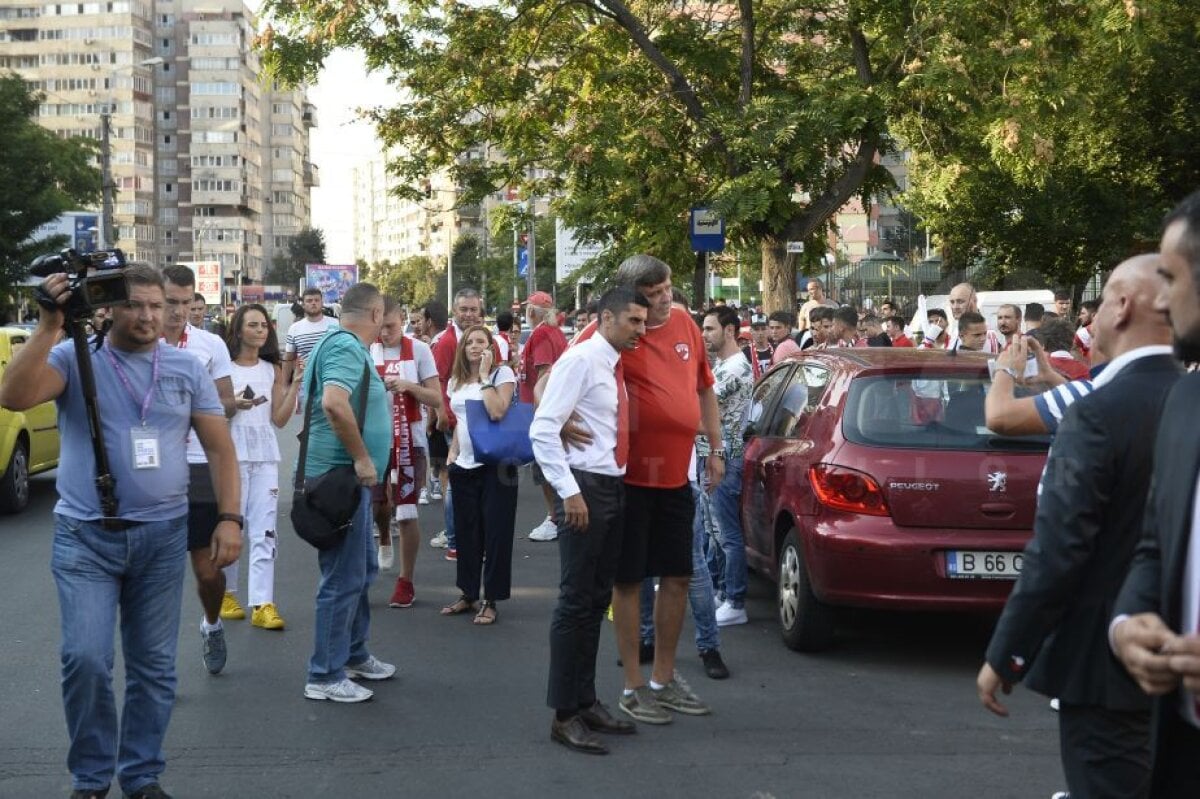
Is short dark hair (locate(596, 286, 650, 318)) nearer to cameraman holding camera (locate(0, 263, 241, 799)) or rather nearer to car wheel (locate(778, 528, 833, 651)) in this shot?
cameraman holding camera (locate(0, 263, 241, 799))

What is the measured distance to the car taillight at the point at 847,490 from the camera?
7.42 meters

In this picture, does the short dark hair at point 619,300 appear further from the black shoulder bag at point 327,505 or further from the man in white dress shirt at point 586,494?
the black shoulder bag at point 327,505

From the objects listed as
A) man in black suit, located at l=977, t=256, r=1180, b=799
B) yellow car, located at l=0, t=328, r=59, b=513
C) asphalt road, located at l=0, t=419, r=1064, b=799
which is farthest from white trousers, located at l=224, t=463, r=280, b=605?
man in black suit, located at l=977, t=256, r=1180, b=799

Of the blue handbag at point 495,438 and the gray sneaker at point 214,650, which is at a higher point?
the blue handbag at point 495,438

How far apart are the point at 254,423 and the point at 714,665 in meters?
3.11

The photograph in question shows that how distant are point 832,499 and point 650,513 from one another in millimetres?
1292

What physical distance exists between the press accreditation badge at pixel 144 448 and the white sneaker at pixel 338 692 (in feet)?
6.83

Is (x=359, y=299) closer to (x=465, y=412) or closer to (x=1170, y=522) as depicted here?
(x=465, y=412)

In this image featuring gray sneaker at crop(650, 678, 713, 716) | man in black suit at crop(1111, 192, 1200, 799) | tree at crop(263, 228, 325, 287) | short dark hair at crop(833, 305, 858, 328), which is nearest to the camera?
man in black suit at crop(1111, 192, 1200, 799)

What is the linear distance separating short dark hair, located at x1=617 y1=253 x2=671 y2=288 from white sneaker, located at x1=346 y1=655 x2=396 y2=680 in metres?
2.25

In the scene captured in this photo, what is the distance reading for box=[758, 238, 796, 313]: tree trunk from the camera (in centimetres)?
1966

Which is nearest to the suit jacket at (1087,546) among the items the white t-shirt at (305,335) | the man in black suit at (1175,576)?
the man in black suit at (1175,576)

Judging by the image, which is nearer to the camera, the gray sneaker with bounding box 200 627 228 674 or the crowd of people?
the crowd of people

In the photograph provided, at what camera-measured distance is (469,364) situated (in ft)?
31.3
